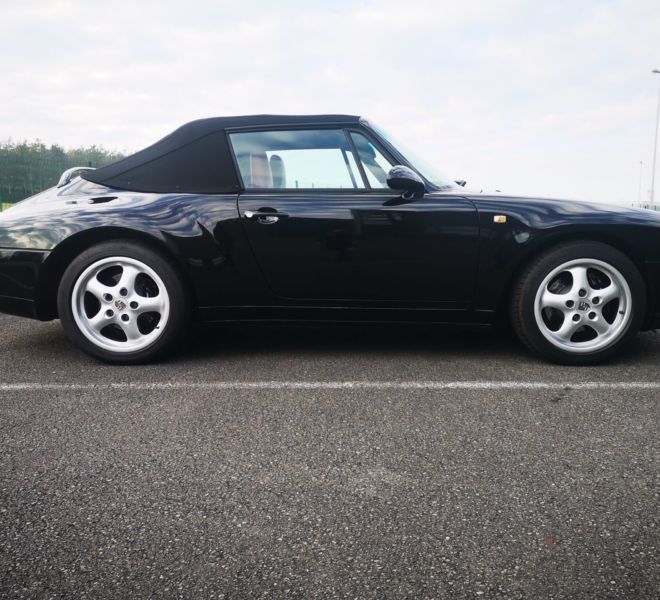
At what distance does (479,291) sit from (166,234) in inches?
69.3

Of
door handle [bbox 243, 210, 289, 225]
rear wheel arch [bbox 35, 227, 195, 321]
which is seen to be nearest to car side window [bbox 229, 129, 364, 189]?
door handle [bbox 243, 210, 289, 225]

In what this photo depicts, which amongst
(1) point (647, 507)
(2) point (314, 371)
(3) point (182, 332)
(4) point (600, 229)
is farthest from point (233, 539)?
(4) point (600, 229)

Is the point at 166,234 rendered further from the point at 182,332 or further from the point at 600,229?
Answer: the point at 600,229

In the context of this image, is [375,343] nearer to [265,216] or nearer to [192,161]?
[265,216]

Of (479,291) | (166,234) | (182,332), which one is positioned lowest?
(182,332)

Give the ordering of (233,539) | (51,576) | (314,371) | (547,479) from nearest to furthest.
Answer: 1. (51,576)
2. (233,539)
3. (547,479)
4. (314,371)

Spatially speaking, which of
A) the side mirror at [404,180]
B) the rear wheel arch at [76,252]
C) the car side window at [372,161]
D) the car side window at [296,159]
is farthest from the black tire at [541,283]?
the rear wheel arch at [76,252]

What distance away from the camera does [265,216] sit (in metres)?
3.06

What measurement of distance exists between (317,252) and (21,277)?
1.68 m

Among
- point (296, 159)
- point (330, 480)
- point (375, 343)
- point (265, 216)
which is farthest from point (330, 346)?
point (330, 480)

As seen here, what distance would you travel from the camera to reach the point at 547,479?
5.78ft

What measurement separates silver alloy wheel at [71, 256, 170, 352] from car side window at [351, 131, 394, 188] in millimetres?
1322

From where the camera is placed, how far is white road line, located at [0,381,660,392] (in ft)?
8.87

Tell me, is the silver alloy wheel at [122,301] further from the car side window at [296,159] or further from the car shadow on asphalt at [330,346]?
the car side window at [296,159]
